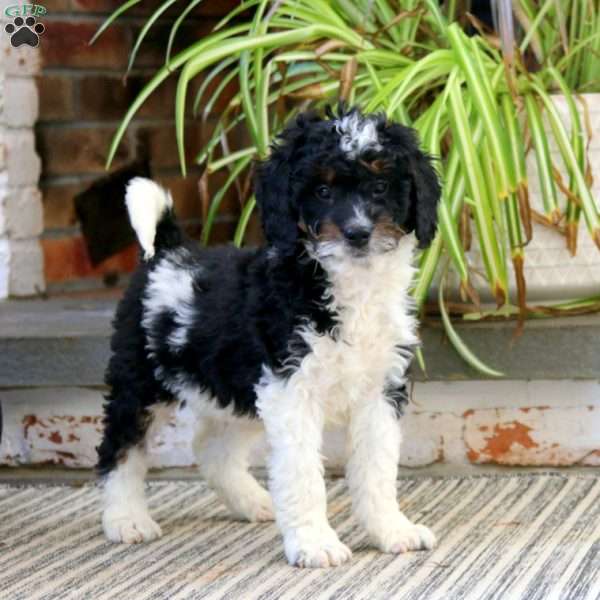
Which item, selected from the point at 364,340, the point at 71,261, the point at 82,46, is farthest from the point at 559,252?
the point at 82,46

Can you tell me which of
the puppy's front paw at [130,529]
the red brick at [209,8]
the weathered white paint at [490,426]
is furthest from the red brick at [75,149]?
the puppy's front paw at [130,529]

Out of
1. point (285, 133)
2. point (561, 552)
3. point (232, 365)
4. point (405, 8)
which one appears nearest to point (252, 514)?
point (232, 365)

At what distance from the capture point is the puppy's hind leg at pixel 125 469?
121 inches

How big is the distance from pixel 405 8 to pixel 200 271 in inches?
40.6

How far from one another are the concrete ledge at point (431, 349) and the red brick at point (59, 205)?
0.45 m

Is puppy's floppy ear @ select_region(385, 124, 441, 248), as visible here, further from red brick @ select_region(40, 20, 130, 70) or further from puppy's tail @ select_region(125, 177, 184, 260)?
red brick @ select_region(40, 20, 130, 70)

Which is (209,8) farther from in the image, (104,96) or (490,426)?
(490,426)

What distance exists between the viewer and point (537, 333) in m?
3.42

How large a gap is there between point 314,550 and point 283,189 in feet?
2.32

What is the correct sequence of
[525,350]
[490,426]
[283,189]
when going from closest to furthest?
[283,189], [525,350], [490,426]

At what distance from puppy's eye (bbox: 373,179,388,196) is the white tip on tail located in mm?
633

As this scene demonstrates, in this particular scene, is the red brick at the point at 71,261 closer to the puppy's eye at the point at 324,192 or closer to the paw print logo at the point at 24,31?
the paw print logo at the point at 24,31

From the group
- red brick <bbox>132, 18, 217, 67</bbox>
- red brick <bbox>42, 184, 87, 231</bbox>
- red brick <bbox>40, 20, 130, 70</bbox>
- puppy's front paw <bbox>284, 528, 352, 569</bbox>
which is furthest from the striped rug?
red brick <bbox>132, 18, 217, 67</bbox>

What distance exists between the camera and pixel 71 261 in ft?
14.8
